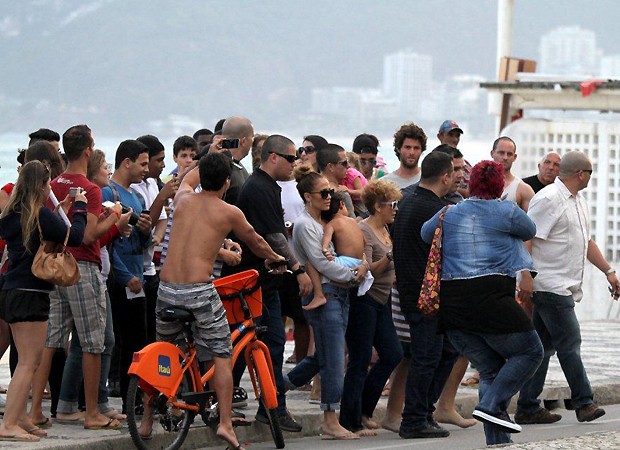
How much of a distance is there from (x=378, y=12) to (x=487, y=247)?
556 ft

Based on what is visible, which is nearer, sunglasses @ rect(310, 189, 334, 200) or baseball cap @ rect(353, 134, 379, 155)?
sunglasses @ rect(310, 189, 334, 200)

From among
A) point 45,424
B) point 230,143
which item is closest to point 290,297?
point 230,143

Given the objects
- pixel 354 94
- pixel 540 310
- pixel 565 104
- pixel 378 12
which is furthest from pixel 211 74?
pixel 540 310

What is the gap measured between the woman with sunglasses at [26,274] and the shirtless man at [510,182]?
456 cm

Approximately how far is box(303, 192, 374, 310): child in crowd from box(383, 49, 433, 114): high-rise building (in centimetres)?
13072

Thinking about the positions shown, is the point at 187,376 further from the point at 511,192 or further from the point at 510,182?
the point at 510,182

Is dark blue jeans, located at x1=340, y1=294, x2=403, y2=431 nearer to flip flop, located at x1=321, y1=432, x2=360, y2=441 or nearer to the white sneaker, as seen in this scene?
flip flop, located at x1=321, y1=432, x2=360, y2=441

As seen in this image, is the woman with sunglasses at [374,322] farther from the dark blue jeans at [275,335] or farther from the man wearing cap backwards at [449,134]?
the man wearing cap backwards at [449,134]

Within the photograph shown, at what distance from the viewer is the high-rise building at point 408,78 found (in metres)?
144

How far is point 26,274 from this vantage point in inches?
388

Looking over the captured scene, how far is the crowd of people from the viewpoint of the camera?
9766 millimetres

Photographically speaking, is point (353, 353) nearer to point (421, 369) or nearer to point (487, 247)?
point (421, 369)

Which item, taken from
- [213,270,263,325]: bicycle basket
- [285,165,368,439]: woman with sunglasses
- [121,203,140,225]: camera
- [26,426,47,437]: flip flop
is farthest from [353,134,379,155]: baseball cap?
[26,426,47,437]: flip flop

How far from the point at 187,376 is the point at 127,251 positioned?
149 centimetres
